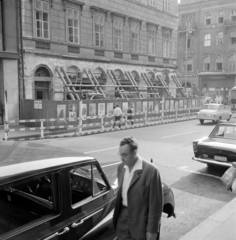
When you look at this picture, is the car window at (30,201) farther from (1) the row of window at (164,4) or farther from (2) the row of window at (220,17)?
(2) the row of window at (220,17)

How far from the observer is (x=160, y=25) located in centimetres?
3191

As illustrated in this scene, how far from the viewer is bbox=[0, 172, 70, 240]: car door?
113 inches

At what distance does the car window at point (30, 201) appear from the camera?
296 centimetres

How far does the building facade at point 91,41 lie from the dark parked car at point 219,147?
13818 mm

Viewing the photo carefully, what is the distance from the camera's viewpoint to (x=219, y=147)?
800 cm

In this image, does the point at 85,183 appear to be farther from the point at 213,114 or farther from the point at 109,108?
the point at 213,114

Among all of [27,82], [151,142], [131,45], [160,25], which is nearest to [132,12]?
[131,45]

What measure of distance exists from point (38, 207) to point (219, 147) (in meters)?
6.03

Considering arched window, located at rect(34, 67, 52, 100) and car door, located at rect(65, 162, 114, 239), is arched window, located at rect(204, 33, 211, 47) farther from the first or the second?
car door, located at rect(65, 162, 114, 239)

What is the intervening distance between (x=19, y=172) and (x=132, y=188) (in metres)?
1.12

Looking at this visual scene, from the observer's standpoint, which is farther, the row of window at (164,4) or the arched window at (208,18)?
the arched window at (208,18)

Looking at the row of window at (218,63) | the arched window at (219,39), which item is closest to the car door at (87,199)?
the row of window at (218,63)

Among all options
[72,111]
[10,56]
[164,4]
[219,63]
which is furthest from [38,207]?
[219,63]

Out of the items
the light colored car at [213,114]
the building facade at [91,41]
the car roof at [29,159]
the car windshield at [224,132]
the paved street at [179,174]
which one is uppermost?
the building facade at [91,41]
